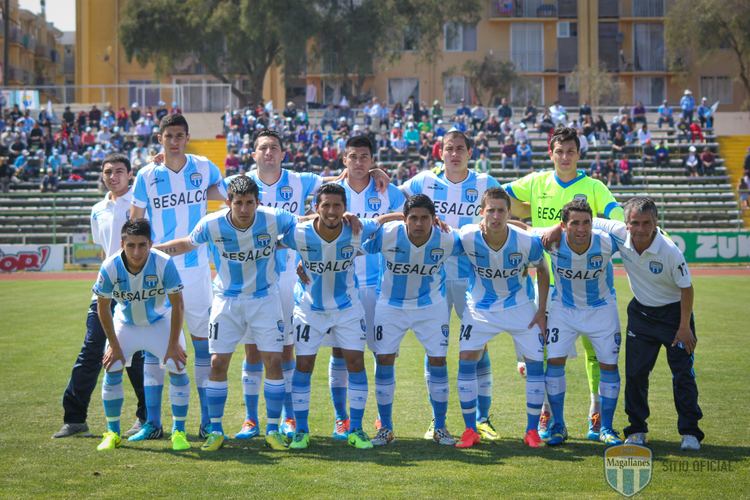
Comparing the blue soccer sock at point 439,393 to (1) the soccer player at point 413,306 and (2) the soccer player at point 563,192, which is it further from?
(2) the soccer player at point 563,192

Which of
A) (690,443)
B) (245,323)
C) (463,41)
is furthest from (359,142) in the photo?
(463,41)

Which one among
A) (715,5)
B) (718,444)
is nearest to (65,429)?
(718,444)

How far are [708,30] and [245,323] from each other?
47.6m

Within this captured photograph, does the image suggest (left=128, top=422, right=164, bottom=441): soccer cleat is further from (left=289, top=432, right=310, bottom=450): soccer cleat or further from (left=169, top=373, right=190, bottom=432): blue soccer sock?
(left=289, top=432, right=310, bottom=450): soccer cleat

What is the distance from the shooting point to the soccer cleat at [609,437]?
7.82 m

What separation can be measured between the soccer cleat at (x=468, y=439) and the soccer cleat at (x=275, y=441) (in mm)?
1441

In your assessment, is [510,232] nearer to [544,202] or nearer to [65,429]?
[544,202]

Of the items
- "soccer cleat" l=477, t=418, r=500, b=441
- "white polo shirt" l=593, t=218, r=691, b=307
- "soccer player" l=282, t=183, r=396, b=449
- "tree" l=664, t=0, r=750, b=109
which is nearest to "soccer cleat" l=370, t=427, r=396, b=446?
"soccer player" l=282, t=183, r=396, b=449

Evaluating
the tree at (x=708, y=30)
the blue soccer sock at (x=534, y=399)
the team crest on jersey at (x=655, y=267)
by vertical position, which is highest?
the tree at (x=708, y=30)

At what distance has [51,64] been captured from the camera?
84438 mm

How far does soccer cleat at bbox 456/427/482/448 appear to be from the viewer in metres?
7.82

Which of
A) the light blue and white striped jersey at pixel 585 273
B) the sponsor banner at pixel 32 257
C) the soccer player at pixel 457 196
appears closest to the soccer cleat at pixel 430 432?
the soccer player at pixel 457 196

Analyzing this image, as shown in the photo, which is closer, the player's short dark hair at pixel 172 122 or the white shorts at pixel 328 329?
the white shorts at pixel 328 329

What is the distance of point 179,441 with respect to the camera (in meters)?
7.82
